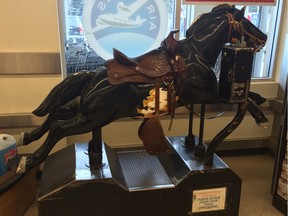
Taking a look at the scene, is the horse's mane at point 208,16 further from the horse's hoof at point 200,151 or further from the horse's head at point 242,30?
the horse's hoof at point 200,151

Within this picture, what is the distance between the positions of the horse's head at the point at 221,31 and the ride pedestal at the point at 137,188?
70 centimetres

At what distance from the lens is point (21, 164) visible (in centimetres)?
162

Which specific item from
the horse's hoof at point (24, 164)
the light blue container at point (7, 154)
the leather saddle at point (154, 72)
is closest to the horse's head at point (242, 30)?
the leather saddle at point (154, 72)

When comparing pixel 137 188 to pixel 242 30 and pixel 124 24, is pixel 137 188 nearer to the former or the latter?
pixel 242 30

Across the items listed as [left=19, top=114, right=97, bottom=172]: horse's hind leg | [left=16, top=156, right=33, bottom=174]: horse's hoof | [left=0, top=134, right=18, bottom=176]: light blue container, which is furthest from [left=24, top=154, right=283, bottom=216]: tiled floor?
[left=19, top=114, right=97, bottom=172]: horse's hind leg

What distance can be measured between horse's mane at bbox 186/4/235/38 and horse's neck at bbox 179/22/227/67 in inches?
2.2

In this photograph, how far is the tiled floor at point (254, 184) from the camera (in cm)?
203

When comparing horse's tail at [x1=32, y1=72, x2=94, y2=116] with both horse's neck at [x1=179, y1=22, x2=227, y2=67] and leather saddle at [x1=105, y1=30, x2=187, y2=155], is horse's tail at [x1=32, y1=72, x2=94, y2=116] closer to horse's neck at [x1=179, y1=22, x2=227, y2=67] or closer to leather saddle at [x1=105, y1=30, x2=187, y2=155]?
leather saddle at [x1=105, y1=30, x2=187, y2=155]

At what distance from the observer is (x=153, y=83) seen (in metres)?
1.57

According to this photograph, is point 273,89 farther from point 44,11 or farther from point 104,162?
point 44,11

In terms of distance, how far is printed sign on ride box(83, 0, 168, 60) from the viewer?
2.24 metres

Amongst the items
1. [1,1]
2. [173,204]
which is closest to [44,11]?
[1,1]

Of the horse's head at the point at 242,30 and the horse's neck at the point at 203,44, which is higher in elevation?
the horse's head at the point at 242,30

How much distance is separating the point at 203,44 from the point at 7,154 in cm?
141
